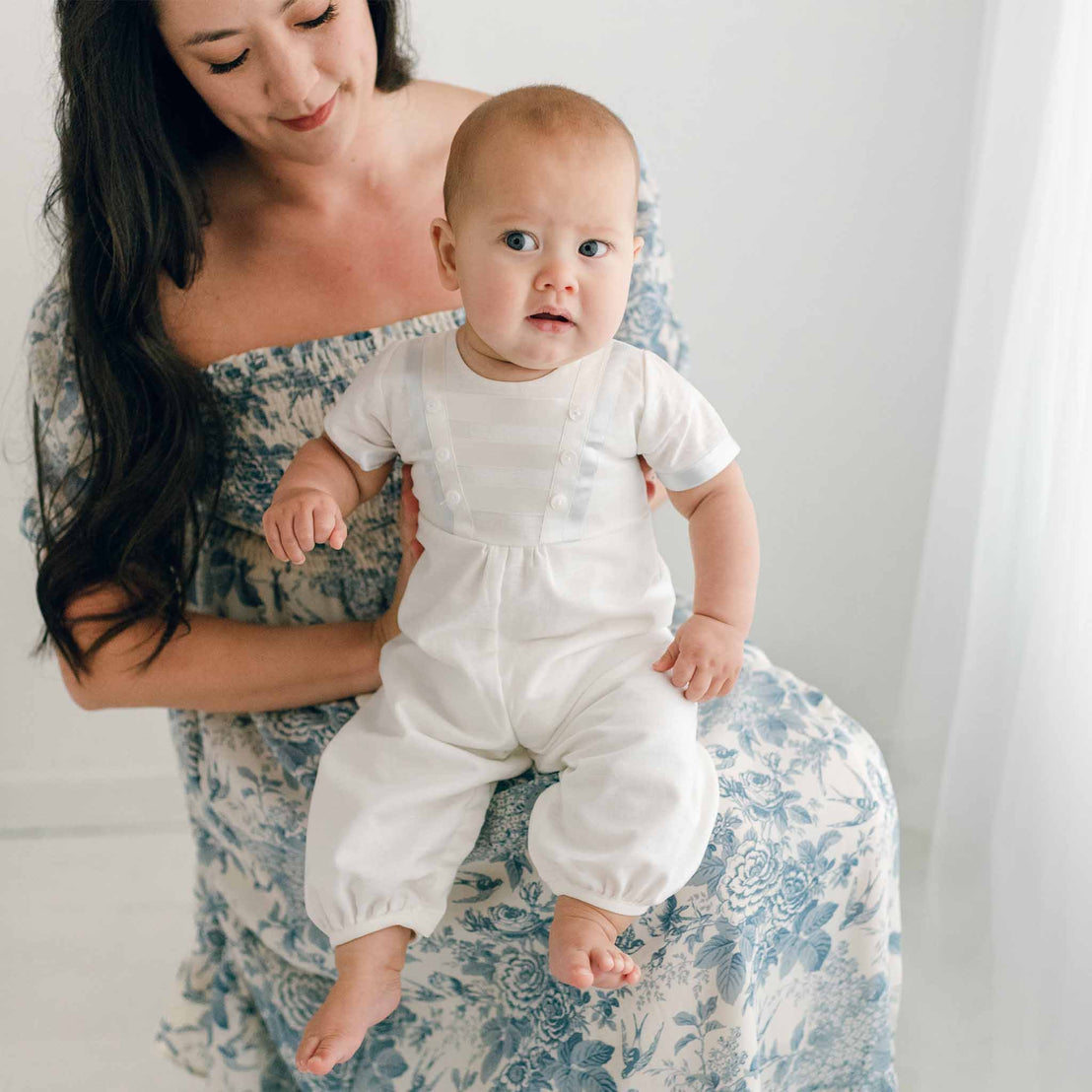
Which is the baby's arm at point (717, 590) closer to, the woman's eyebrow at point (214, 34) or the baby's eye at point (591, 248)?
the baby's eye at point (591, 248)

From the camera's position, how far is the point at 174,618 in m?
1.31

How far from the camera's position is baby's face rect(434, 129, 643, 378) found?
0.92m

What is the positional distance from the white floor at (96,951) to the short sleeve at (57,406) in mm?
883

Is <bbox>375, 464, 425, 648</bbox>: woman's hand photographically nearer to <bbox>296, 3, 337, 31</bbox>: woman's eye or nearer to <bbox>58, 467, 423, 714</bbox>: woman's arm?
<bbox>58, 467, 423, 714</bbox>: woman's arm

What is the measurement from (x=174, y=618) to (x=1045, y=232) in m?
1.07

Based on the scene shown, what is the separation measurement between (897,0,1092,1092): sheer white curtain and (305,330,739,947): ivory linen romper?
588 mm

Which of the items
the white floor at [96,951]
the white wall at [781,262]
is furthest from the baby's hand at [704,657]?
the white wall at [781,262]

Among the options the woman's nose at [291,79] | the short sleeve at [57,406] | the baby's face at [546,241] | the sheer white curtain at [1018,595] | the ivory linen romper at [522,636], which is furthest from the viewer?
the sheer white curtain at [1018,595]

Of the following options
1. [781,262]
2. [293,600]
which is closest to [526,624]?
[293,600]

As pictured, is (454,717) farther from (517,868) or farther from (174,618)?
(174,618)

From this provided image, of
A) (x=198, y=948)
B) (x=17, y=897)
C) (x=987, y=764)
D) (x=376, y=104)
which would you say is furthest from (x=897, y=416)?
(x=17, y=897)

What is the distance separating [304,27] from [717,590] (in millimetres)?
642

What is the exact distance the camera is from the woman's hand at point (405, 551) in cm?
116

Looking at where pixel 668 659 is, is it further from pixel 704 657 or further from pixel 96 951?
pixel 96 951
